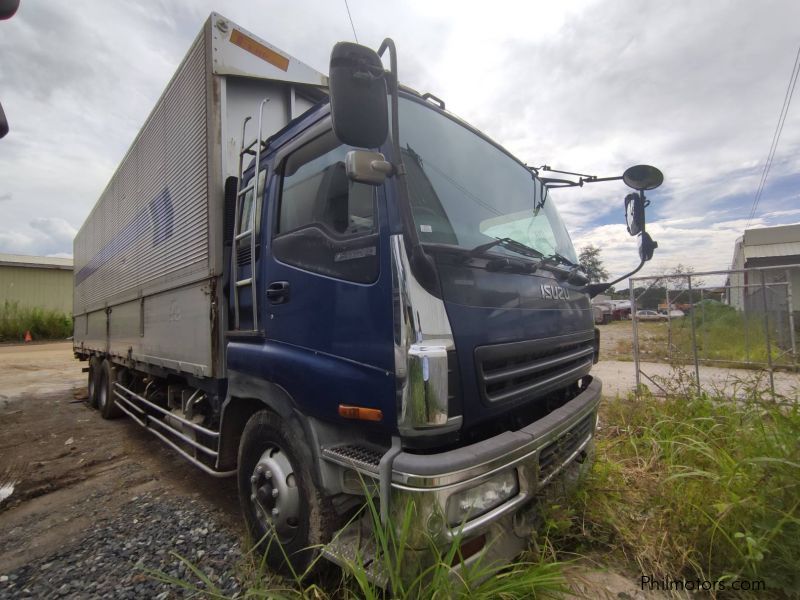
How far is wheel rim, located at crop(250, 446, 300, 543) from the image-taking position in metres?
2.00

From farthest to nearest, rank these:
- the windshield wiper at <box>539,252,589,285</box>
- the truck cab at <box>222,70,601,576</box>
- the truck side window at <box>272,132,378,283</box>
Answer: the windshield wiper at <box>539,252,589,285</box>, the truck side window at <box>272,132,378,283</box>, the truck cab at <box>222,70,601,576</box>

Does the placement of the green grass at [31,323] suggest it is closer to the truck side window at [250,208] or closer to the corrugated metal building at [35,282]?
the corrugated metal building at [35,282]

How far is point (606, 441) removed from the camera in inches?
137

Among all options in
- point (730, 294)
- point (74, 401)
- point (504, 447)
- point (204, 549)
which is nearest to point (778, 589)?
point (504, 447)

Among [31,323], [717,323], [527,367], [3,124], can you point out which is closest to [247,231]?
[3,124]

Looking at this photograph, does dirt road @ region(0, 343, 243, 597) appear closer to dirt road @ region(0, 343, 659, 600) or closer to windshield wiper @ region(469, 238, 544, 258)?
dirt road @ region(0, 343, 659, 600)

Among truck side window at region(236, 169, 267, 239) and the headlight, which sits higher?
truck side window at region(236, 169, 267, 239)

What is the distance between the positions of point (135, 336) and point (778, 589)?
5.32 metres

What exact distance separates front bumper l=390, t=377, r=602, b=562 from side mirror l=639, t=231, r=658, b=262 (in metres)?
1.42

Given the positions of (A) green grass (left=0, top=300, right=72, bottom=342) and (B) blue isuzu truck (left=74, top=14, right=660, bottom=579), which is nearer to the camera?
(B) blue isuzu truck (left=74, top=14, right=660, bottom=579)

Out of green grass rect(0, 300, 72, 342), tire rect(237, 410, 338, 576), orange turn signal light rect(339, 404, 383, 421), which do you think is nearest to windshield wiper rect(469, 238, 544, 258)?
orange turn signal light rect(339, 404, 383, 421)

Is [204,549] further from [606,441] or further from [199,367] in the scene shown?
[606,441]

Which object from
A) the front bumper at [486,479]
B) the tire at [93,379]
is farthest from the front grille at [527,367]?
the tire at [93,379]

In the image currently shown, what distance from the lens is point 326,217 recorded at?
2064mm
